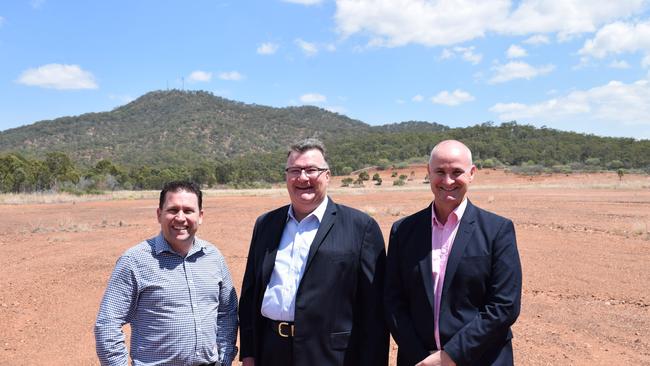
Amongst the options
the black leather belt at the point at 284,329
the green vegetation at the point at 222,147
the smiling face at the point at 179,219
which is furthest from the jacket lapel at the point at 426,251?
the green vegetation at the point at 222,147

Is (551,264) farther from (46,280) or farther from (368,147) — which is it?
(368,147)

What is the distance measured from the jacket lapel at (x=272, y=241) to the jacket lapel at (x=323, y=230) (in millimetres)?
238

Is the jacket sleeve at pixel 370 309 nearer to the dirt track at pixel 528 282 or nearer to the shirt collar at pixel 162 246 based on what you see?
the shirt collar at pixel 162 246

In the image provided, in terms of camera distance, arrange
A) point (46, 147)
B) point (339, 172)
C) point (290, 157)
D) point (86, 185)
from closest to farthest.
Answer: point (290, 157) → point (86, 185) → point (339, 172) → point (46, 147)

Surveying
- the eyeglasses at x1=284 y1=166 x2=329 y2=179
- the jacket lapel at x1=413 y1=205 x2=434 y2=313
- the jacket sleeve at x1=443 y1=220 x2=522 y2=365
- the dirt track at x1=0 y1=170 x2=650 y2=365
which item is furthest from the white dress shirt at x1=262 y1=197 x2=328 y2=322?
the dirt track at x1=0 y1=170 x2=650 y2=365

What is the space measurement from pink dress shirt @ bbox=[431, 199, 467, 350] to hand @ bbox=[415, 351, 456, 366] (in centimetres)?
7

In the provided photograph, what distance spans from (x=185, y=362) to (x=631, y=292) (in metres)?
7.64

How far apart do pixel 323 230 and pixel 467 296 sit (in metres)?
0.85

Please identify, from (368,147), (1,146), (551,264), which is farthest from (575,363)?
(1,146)

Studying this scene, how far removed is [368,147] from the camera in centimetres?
8712

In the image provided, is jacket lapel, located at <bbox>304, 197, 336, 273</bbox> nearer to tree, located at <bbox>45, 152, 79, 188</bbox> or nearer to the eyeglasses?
the eyeglasses

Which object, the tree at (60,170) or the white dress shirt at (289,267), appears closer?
the white dress shirt at (289,267)

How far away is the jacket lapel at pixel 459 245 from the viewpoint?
2.58 m

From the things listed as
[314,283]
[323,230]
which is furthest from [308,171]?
[314,283]
